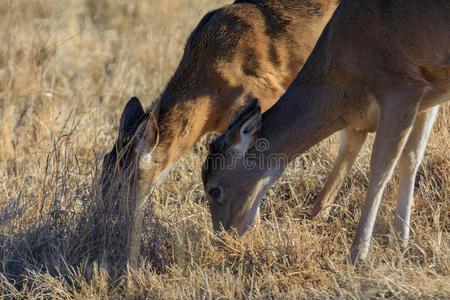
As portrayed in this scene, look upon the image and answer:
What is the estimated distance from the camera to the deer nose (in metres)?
7.72

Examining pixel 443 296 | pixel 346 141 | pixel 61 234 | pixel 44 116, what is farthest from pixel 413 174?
pixel 44 116

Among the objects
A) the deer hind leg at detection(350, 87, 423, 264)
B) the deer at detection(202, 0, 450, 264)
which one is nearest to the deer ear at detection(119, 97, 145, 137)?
the deer at detection(202, 0, 450, 264)

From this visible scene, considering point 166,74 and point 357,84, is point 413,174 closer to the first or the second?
point 357,84

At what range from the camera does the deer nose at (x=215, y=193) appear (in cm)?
772

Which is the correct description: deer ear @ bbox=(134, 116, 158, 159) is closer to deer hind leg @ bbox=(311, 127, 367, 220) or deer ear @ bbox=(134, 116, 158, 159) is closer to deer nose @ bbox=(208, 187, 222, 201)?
deer nose @ bbox=(208, 187, 222, 201)

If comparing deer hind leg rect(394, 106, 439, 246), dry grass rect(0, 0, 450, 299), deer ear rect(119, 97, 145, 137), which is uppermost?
deer hind leg rect(394, 106, 439, 246)

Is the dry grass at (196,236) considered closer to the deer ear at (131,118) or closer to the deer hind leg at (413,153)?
the deer hind leg at (413,153)

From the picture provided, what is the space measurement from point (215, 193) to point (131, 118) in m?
1.25

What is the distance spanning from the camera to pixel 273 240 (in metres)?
7.29

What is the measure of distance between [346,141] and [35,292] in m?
2.92

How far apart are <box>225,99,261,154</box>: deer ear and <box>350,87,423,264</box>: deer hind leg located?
933mm

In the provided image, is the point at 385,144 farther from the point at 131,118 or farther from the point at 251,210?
the point at 131,118

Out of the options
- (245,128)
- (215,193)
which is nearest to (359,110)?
(245,128)

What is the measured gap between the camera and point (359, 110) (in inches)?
292
